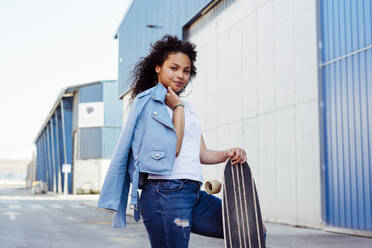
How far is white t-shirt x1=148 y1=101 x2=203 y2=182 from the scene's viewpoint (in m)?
2.39

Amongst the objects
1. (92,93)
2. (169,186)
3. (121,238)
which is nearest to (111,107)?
(92,93)

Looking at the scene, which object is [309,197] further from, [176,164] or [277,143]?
[176,164]

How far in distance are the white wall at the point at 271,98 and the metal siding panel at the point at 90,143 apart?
91.0 ft

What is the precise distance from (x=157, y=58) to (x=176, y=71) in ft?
0.54

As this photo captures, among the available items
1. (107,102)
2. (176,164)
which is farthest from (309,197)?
(107,102)

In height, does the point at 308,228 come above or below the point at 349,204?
Result: below

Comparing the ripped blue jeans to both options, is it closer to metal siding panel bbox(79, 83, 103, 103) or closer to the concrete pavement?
the concrete pavement

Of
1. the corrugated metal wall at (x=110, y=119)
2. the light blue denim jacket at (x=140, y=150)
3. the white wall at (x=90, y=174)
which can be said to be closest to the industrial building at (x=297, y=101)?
the light blue denim jacket at (x=140, y=150)

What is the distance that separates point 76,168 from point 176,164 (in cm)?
4273

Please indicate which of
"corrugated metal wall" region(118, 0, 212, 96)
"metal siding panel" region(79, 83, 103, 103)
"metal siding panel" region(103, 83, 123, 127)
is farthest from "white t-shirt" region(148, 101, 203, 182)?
"metal siding panel" region(79, 83, 103, 103)

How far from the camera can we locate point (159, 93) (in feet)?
8.39

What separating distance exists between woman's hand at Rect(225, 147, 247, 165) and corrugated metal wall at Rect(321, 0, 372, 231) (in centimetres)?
669

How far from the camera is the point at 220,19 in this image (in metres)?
15.8

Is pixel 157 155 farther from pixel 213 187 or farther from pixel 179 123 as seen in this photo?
pixel 213 187
